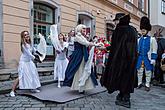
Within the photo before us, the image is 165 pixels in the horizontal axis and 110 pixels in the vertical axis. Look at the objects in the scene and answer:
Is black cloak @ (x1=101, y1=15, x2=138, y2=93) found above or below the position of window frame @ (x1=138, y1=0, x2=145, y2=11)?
below

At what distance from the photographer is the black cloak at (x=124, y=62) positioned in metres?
5.63

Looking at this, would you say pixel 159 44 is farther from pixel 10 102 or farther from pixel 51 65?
pixel 10 102

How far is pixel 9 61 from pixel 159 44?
508 cm

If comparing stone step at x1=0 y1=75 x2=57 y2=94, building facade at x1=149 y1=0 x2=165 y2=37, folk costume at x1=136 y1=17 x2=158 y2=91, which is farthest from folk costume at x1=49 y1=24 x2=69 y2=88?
building facade at x1=149 y1=0 x2=165 y2=37

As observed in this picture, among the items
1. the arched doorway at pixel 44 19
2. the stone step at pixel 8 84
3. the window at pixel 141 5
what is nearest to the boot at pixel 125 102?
the stone step at pixel 8 84

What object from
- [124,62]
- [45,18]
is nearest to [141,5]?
[45,18]

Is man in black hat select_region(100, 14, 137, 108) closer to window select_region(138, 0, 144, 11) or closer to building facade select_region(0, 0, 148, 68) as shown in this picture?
building facade select_region(0, 0, 148, 68)

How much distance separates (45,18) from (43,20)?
7.4 inches

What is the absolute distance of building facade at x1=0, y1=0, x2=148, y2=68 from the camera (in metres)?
8.38

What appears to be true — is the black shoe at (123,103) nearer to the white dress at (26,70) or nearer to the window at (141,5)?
the white dress at (26,70)

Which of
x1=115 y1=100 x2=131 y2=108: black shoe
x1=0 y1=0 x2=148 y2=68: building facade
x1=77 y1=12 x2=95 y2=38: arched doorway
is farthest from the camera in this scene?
x1=77 y1=12 x2=95 y2=38: arched doorway

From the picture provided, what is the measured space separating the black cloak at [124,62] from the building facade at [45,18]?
394 cm

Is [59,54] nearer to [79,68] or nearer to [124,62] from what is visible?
[79,68]

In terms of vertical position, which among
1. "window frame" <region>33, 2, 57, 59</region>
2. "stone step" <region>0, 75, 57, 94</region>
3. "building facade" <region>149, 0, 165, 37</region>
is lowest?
"stone step" <region>0, 75, 57, 94</region>
